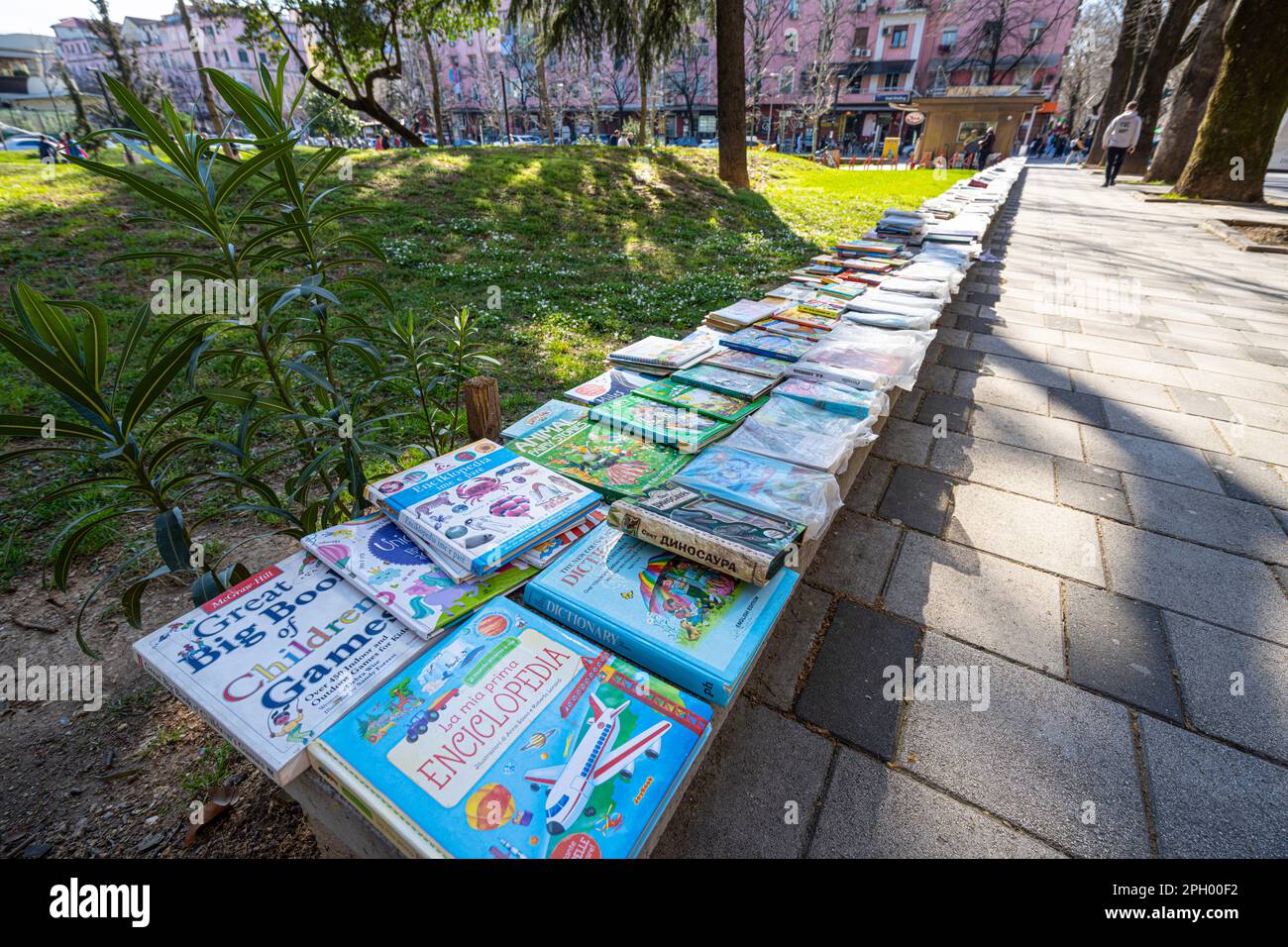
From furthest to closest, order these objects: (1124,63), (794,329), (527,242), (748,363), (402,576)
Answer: (1124,63)
(527,242)
(794,329)
(748,363)
(402,576)

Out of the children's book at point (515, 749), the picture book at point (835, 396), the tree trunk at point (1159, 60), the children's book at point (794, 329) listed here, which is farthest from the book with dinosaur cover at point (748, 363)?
the tree trunk at point (1159, 60)

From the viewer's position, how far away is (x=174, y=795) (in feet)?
5.57

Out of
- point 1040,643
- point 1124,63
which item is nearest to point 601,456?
point 1040,643

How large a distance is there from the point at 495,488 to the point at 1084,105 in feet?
232

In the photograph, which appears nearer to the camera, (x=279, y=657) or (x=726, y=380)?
(x=279, y=657)

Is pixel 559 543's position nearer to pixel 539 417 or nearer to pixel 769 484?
pixel 769 484

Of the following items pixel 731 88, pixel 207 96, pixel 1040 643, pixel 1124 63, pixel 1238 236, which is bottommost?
pixel 1040 643

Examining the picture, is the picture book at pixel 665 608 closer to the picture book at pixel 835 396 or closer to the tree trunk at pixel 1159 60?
the picture book at pixel 835 396

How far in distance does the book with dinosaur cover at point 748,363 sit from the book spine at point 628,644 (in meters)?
2.02

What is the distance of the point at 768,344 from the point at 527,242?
560 cm

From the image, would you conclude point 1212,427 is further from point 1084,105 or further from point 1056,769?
point 1084,105

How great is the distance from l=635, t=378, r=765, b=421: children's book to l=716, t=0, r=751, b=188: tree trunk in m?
9.82

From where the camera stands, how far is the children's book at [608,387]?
3.06 m

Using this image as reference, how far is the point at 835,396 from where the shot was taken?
285 centimetres
